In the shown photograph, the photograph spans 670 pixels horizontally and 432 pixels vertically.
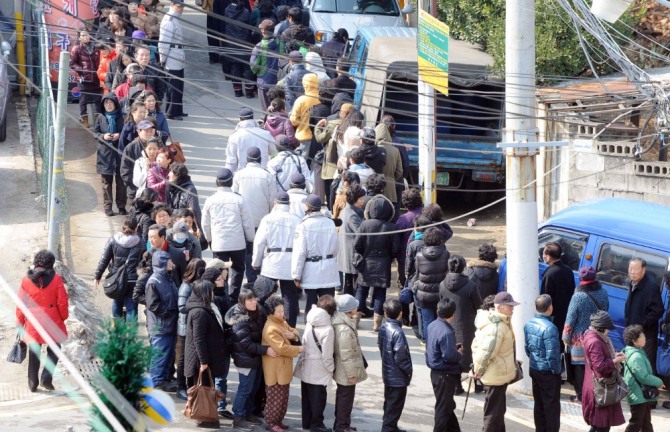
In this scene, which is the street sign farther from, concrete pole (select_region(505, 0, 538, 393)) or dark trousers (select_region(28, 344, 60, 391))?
dark trousers (select_region(28, 344, 60, 391))

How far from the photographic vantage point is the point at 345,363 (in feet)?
Answer: 34.4

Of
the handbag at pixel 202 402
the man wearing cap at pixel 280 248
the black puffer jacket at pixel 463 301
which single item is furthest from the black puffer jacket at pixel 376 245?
the handbag at pixel 202 402

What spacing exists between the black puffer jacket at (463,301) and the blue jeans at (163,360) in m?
2.66

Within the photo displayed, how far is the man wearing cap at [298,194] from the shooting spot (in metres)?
12.7

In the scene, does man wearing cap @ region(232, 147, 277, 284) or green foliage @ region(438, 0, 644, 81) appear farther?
green foliage @ region(438, 0, 644, 81)

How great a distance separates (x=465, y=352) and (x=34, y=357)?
4096mm

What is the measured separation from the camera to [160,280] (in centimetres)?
1088

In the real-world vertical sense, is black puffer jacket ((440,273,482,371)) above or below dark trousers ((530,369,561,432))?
above

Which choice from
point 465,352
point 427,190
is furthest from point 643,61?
point 465,352

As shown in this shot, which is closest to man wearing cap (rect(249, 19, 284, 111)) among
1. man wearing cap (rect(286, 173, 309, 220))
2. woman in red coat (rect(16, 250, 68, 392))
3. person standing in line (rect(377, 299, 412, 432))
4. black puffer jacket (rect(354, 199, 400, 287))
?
man wearing cap (rect(286, 173, 309, 220))

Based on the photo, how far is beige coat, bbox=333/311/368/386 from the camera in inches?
412

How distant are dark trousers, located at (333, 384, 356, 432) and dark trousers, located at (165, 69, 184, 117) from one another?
28.3ft

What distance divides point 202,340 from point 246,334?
0.39m

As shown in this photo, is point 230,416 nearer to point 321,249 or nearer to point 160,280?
point 160,280
